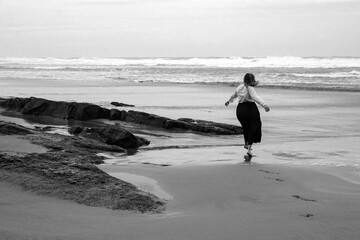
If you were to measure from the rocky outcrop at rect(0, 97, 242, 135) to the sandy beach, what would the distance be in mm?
420

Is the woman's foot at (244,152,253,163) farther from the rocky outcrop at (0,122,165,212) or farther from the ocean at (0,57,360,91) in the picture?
the ocean at (0,57,360,91)

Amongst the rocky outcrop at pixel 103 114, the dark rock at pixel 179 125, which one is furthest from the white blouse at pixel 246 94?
the dark rock at pixel 179 125

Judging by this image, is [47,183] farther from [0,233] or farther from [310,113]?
[310,113]

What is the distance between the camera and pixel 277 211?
5.08 m

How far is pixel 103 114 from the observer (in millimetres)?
13617

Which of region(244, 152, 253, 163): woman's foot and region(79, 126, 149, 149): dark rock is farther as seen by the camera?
region(79, 126, 149, 149): dark rock

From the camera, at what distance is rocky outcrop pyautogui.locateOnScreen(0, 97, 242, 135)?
12.0 m

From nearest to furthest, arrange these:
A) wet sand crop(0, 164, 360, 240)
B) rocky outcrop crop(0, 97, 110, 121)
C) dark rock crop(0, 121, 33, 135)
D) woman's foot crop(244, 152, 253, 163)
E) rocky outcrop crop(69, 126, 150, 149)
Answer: wet sand crop(0, 164, 360, 240), woman's foot crop(244, 152, 253, 163), dark rock crop(0, 121, 33, 135), rocky outcrop crop(69, 126, 150, 149), rocky outcrop crop(0, 97, 110, 121)

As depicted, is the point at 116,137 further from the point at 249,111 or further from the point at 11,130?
the point at 249,111

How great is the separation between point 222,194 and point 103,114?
8.22 metres

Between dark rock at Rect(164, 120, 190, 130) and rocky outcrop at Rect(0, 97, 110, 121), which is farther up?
rocky outcrop at Rect(0, 97, 110, 121)

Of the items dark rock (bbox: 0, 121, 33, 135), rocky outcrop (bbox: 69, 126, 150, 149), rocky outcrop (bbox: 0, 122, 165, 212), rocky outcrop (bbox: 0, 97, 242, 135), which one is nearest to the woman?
rocky outcrop (bbox: 69, 126, 150, 149)

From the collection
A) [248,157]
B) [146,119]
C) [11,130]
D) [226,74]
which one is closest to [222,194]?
[248,157]

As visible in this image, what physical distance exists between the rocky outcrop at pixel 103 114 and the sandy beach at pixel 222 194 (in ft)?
1.38
